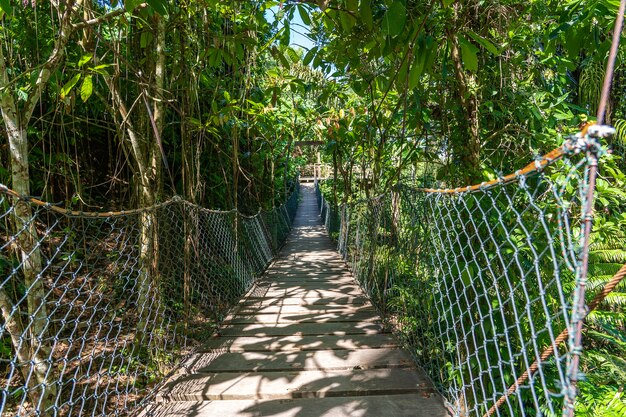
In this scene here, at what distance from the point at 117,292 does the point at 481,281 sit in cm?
302

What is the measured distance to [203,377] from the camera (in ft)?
5.76

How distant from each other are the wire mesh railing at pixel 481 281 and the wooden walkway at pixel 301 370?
0.46 feet

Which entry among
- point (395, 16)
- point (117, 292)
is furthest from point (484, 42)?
point (117, 292)

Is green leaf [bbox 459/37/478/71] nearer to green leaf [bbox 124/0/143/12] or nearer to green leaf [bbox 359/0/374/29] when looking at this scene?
green leaf [bbox 359/0/374/29]

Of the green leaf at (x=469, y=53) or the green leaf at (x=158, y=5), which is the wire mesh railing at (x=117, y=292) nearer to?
the green leaf at (x=158, y=5)

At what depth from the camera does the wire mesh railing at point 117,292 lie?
160 cm

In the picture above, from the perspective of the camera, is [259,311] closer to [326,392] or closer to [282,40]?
[326,392]

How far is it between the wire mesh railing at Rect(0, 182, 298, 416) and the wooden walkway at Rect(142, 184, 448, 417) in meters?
0.21

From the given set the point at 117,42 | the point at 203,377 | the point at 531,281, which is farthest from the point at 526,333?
the point at 117,42

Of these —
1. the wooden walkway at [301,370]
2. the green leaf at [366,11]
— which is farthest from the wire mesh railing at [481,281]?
the green leaf at [366,11]

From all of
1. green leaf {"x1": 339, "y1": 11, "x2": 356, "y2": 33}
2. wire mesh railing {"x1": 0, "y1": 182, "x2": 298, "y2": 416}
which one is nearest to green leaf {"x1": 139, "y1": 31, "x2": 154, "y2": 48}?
wire mesh railing {"x1": 0, "y1": 182, "x2": 298, "y2": 416}

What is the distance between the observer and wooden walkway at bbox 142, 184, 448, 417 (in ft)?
4.88

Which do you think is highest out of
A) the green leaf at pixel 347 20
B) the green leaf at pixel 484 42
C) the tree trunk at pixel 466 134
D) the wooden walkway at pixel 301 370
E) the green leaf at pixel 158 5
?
the green leaf at pixel 347 20

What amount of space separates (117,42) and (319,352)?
1.97 metres
